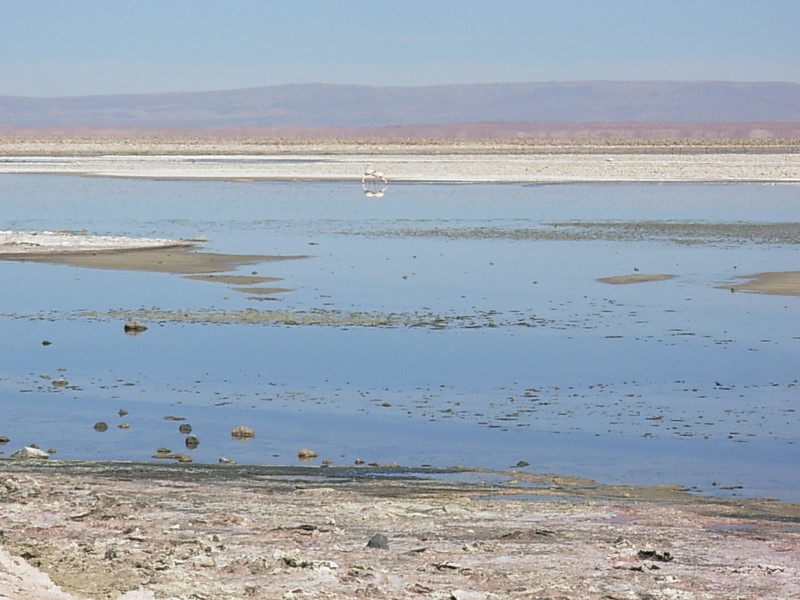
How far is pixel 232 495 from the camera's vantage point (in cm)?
860

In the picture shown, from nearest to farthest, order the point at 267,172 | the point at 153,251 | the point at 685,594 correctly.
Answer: the point at 685,594
the point at 153,251
the point at 267,172

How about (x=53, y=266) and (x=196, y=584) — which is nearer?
(x=196, y=584)

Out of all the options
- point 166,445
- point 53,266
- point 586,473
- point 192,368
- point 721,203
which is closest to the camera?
point 586,473

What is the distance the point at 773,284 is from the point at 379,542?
15.0 metres

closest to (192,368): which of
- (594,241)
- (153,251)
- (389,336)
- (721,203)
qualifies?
(389,336)

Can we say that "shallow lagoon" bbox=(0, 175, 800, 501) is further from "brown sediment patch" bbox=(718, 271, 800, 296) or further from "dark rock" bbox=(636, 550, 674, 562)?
"dark rock" bbox=(636, 550, 674, 562)

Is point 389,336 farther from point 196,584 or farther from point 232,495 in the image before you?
point 196,584

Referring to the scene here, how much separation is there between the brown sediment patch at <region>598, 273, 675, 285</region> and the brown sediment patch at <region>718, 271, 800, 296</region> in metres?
1.29

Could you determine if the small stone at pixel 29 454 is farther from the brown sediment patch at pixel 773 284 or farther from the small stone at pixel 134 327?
the brown sediment patch at pixel 773 284

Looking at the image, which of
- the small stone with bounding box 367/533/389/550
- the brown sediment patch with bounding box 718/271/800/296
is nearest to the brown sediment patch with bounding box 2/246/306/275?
the brown sediment patch with bounding box 718/271/800/296

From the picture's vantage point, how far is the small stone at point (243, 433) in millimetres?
10852

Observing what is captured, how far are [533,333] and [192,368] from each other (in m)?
4.29

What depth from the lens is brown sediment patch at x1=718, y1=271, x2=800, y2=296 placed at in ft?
66.3

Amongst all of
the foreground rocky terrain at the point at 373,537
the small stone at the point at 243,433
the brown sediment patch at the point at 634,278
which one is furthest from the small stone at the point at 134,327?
the brown sediment patch at the point at 634,278
